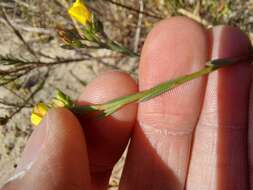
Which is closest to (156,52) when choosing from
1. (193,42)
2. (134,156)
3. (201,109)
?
(193,42)

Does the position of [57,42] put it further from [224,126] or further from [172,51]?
[224,126]

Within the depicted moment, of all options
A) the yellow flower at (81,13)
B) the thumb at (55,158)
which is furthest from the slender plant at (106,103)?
the thumb at (55,158)

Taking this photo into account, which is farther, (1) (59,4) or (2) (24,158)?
(1) (59,4)

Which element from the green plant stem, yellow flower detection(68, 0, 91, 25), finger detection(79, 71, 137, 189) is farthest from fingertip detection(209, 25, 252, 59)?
yellow flower detection(68, 0, 91, 25)

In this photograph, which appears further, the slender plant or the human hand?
the human hand

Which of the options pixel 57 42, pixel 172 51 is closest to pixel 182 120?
pixel 172 51

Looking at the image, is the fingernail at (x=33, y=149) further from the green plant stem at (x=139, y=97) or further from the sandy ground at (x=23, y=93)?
the sandy ground at (x=23, y=93)

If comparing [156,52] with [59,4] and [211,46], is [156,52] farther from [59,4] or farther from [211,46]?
[59,4]

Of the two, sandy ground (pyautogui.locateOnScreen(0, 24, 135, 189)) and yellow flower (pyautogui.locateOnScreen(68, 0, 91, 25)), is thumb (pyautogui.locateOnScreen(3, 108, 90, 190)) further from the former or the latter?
sandy ground (pyautogui.locateOnScreen(0, 24, 135, 189))
